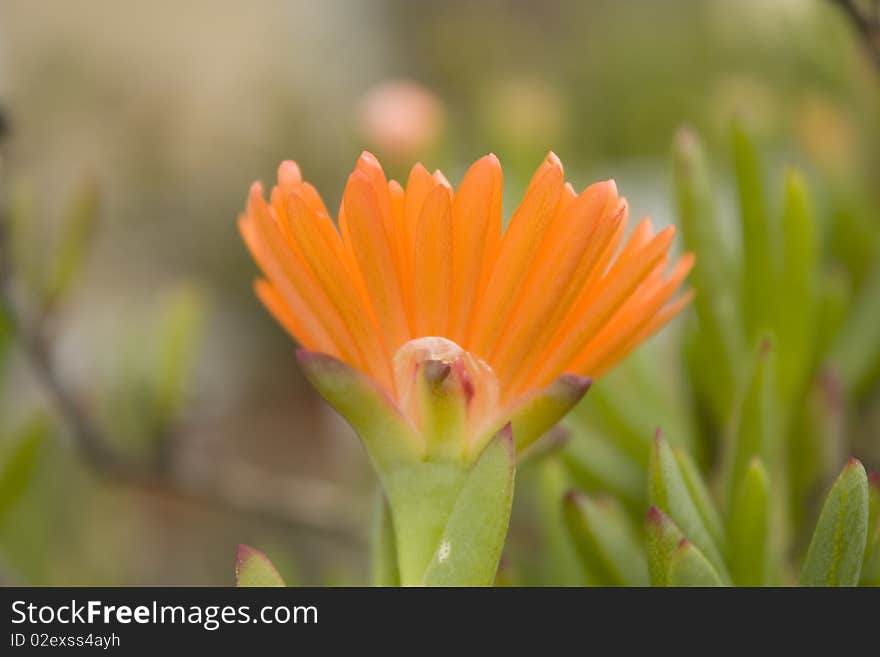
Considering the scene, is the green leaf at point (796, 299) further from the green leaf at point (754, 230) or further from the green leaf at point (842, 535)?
the green leaf at point (842, 535)

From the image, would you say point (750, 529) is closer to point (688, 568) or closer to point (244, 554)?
point (688, 568)

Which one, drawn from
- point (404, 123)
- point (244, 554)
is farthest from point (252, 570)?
point (404, 123)

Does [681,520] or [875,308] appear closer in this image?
[681,520]

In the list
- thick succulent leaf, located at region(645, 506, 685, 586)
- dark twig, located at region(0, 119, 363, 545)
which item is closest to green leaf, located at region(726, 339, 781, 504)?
thick succulent leaf, located at region(645, 506, 685, 586)

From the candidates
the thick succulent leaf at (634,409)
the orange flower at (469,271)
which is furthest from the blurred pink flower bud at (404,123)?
the orange flower at (469,271)

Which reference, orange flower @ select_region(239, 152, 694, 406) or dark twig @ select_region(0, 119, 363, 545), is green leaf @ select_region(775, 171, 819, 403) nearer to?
orange flower @ select_region(239, 152, 694, 406)
